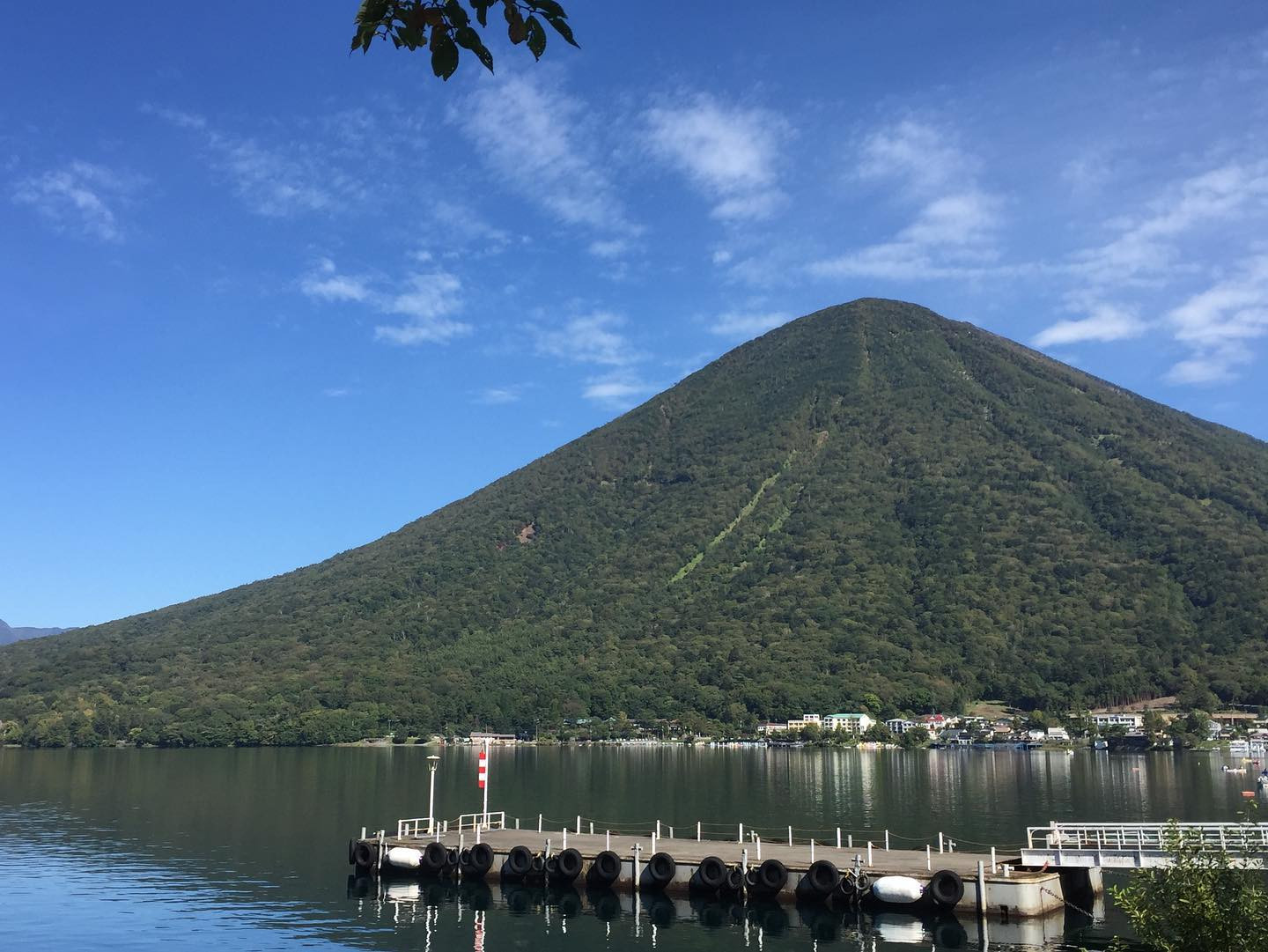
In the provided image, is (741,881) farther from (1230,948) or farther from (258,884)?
(1230,948)

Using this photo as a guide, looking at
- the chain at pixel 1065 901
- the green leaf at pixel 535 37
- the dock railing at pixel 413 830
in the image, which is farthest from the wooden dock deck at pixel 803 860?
the green leaf at pixel 535 37

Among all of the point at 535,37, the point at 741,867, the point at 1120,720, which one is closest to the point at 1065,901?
the point at 741,867

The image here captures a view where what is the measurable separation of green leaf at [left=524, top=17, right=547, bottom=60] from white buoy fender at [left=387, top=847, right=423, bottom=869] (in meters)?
46.1

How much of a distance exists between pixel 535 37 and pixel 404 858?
46.3 metres

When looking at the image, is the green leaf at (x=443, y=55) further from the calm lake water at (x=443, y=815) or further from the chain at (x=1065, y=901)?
the chain at (x=1065, y=901)

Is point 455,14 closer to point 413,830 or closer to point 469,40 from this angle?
point 469,40

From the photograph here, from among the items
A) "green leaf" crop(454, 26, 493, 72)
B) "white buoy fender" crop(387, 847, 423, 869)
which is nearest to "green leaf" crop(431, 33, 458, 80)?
"green leaf" crop(454, 26, 493, 72)

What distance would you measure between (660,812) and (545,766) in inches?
2516

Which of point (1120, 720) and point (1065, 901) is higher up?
point (1065, 901)

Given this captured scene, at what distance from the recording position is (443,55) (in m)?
6.05

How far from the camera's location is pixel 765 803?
80562 millimetres

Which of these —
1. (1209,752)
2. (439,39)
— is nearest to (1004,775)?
(1209,752)

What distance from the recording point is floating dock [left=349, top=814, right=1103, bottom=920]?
36.9m

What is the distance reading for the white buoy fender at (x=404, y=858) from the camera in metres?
46.2
